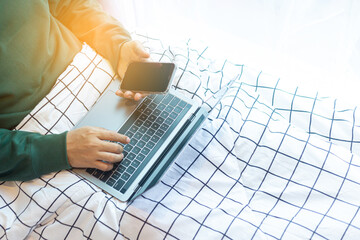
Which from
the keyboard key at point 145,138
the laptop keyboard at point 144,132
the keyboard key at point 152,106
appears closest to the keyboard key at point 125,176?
the laptop keyboard at point 144,132

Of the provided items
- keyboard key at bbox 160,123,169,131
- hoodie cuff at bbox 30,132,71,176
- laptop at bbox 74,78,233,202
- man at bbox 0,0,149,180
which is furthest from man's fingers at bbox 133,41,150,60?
hoodie cuff at bbox 30,132,71,176

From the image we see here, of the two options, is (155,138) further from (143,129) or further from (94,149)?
(94,149)

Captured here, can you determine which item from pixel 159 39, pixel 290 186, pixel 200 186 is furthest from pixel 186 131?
pixel 159 39

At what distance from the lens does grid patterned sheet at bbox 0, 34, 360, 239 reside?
31.3 inches

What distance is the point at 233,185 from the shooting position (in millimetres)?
868

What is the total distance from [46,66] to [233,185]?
0.64 meters

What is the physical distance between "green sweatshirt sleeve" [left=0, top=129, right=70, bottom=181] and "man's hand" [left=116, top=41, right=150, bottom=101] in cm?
22

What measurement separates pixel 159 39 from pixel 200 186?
54 cm

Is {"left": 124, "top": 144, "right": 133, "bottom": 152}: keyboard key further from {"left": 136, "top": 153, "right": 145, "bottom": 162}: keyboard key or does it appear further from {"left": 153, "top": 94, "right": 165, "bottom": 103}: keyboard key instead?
{"left": 153, "top": 94, "right": 165, "bottom": 103}: keyboard key

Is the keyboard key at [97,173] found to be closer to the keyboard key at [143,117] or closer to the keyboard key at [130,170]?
the keyboard key at [130,170]

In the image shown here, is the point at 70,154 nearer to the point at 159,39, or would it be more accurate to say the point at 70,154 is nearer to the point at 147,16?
the point at 159,39

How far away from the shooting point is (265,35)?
1.43 metres

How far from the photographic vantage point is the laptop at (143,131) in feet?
2.83

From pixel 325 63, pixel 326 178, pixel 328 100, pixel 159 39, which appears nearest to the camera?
pixel 326 178
